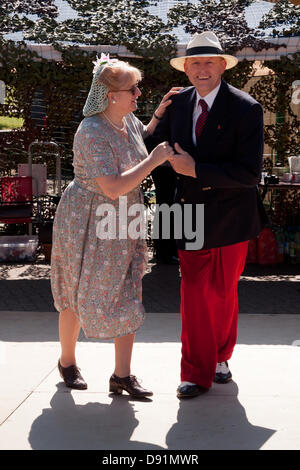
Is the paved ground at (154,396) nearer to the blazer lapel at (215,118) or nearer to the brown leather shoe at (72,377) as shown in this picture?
the brown leather shoe at (72,377)

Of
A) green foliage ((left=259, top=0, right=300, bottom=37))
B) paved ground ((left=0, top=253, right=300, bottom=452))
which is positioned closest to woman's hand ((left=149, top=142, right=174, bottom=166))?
paved ground ((left=0, top=253, right=300, bottom=452))

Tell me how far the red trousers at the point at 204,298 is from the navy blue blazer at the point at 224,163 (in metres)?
0.10

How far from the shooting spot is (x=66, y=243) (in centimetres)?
422

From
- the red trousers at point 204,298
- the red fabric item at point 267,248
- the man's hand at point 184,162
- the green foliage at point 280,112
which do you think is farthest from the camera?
the green foliage at point 280,112

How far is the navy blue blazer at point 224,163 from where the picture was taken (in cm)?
414

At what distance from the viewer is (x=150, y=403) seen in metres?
4.18

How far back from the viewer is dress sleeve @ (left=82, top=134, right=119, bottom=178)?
157 inches

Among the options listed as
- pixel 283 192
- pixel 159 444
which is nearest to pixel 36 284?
pixel 283 192

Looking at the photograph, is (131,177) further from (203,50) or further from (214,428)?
(214,428)

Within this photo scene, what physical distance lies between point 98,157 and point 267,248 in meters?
5.52

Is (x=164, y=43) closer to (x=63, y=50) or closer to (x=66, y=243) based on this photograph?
(x=63, y=50)

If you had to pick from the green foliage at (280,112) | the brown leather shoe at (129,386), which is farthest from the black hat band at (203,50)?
the green foliage at (280,112)

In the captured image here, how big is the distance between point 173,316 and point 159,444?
288 centimetres

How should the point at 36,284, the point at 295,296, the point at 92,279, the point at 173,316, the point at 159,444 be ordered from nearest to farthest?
the point at 159,444 < the point at 92,279 < the point at 173,316 < the point at 295,296 < the point at 36,284
